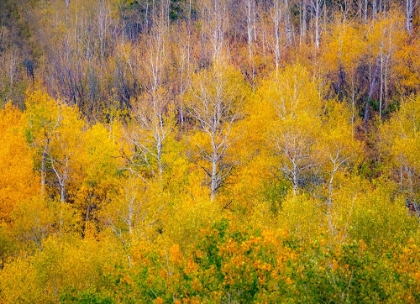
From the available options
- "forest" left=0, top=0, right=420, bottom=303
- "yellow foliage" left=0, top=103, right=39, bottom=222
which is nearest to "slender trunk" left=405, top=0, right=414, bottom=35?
"forest" left=0, top=0, right=420, bottom=303

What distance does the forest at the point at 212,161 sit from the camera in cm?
1905

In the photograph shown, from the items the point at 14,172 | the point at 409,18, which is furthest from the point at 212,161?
the point at 409,18

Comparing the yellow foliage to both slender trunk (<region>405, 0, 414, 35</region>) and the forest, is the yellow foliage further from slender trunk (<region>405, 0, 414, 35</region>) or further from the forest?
slender trunk (<region>405, 0, 414, 35</region>)

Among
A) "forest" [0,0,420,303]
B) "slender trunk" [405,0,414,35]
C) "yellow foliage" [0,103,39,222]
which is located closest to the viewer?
"forest" [0,0,420,303]

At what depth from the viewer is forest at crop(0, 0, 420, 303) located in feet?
62.5

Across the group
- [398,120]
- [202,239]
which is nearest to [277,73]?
[398,120]

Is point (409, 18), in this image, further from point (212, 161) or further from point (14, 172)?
point (14, 172)

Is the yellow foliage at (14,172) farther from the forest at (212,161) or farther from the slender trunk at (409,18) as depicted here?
the slender trunk at (409,18)

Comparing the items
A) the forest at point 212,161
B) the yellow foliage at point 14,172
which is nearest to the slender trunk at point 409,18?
the forest at point 212,161

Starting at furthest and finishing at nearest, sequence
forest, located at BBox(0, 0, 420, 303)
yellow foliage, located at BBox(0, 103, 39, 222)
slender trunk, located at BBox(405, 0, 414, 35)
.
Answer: slender trunk, located at BBox(405, 0, 414, 35) < yellow foliage, located at BBox(0, 103, 39, 222) < forest, located at BBox(0, 0, 420, 303)

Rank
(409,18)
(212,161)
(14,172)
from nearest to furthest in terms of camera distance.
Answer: (212,161) → (14,172) → (409,18)

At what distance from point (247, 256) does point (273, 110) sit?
1128 inches

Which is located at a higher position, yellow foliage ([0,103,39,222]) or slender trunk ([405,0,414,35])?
slender trunk ([405,0,414,35])

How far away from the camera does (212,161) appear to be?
37250 mm
